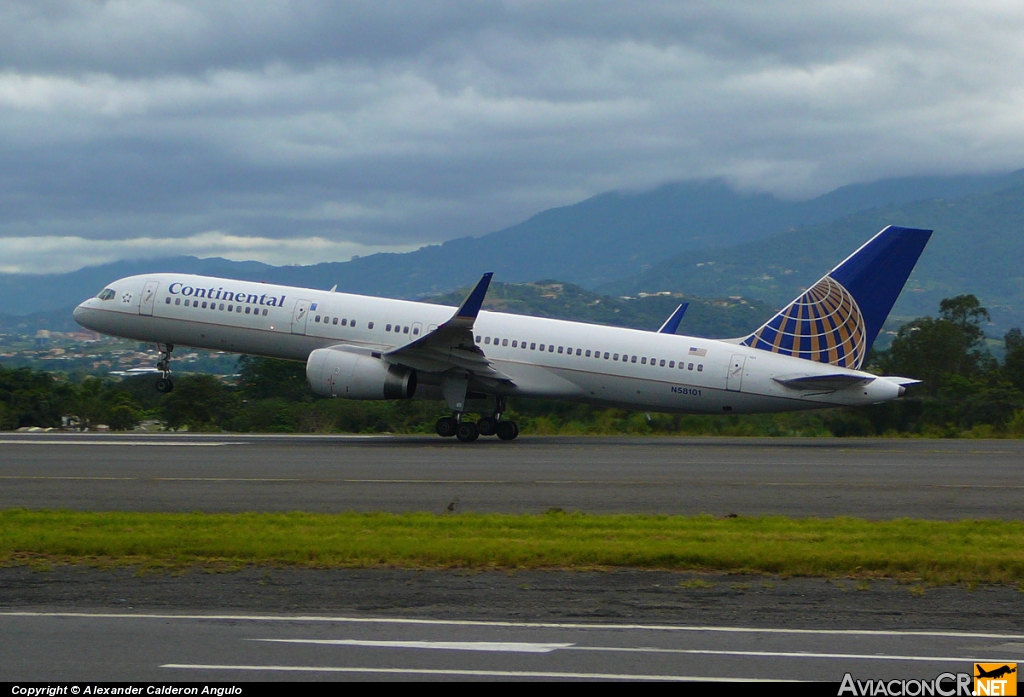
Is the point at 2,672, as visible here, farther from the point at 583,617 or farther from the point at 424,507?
the point at 424,507

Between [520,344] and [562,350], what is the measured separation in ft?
4.15

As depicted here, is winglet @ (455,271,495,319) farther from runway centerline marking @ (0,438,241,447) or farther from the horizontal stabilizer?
the horizontal stabilizer

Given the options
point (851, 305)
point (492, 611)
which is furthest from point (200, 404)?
point (492, 611)

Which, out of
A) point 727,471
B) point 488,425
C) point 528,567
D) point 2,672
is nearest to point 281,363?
point 488,425

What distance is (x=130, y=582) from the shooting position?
464 inches

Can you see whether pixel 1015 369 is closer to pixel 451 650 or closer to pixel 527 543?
pixel 527 543

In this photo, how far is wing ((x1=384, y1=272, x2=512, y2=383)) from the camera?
100.0 feet

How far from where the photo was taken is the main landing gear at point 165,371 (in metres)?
35.7

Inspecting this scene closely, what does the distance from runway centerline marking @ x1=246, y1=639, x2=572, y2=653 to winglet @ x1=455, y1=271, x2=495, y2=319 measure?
20161mm

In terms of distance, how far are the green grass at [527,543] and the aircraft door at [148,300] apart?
19696 millimetres

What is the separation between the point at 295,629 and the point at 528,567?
3724 millimetres

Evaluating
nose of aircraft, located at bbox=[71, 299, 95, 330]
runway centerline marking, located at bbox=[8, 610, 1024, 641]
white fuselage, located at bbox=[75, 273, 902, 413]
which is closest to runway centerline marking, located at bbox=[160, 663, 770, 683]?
runway centerline marking, located at bbox=[8, 610, 1024, 641]

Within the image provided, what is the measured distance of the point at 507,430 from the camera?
3309 cm

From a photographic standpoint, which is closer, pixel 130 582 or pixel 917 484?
pixel 130 582
